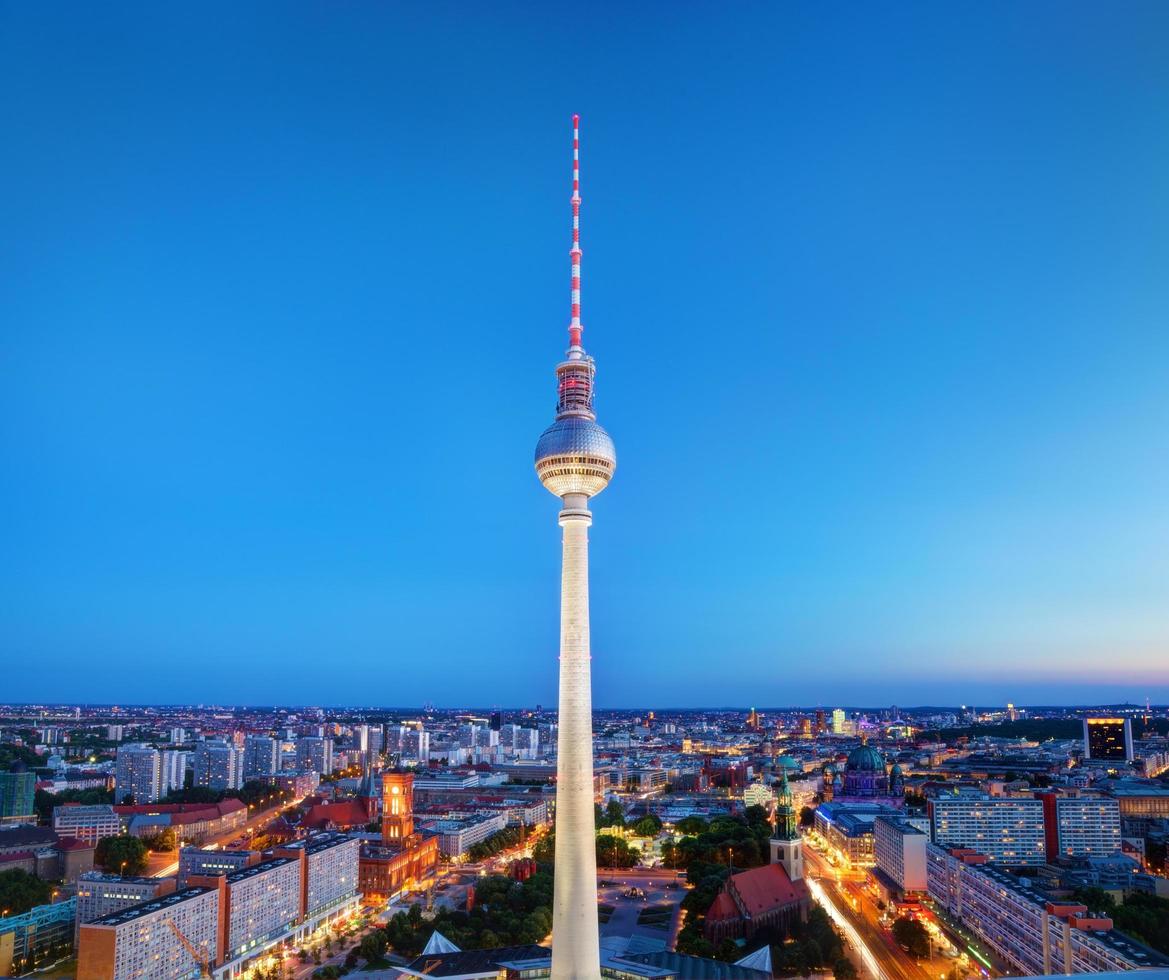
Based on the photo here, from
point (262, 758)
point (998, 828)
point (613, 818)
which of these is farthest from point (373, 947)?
point (262, 758)

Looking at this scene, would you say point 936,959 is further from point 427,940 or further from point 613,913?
point 427,940

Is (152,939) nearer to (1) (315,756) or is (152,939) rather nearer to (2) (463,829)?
(2) (463,829)

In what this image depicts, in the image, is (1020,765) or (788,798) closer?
(788,798)

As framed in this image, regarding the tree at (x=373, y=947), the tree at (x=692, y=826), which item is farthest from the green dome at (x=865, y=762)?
the tree at (x=373, y=947)

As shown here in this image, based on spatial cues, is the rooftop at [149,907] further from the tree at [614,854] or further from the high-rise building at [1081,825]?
the high-rise building at [1081,825]

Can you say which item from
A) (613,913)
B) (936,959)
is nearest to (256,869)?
(613,913)

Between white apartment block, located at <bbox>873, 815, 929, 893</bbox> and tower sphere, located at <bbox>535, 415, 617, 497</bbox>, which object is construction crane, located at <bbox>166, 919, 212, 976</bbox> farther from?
white apartment block, located at <bbox>873, 815, 929, 893</bbox>

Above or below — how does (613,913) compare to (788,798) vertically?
below
